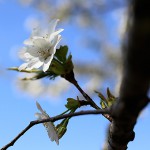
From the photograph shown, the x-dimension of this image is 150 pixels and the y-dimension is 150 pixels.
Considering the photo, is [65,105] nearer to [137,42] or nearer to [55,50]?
[55,50]

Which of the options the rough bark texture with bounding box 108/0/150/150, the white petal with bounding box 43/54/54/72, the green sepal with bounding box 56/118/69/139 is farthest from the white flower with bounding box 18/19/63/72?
the rough bark texture with bounding box 108/0/150/150

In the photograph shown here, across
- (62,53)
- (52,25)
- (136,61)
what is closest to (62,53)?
(62,53)

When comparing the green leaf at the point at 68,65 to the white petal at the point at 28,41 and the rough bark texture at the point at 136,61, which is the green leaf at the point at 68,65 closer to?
the white petal at the point at 28,41

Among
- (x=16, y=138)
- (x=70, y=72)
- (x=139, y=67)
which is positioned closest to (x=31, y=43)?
(x=70, y=72)

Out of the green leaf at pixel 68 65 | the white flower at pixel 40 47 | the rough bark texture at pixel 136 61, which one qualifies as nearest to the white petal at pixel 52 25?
the white flower at pixel 40 47

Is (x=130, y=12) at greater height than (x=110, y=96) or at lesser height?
lesser

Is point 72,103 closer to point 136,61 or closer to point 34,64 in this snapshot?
point 34,64
